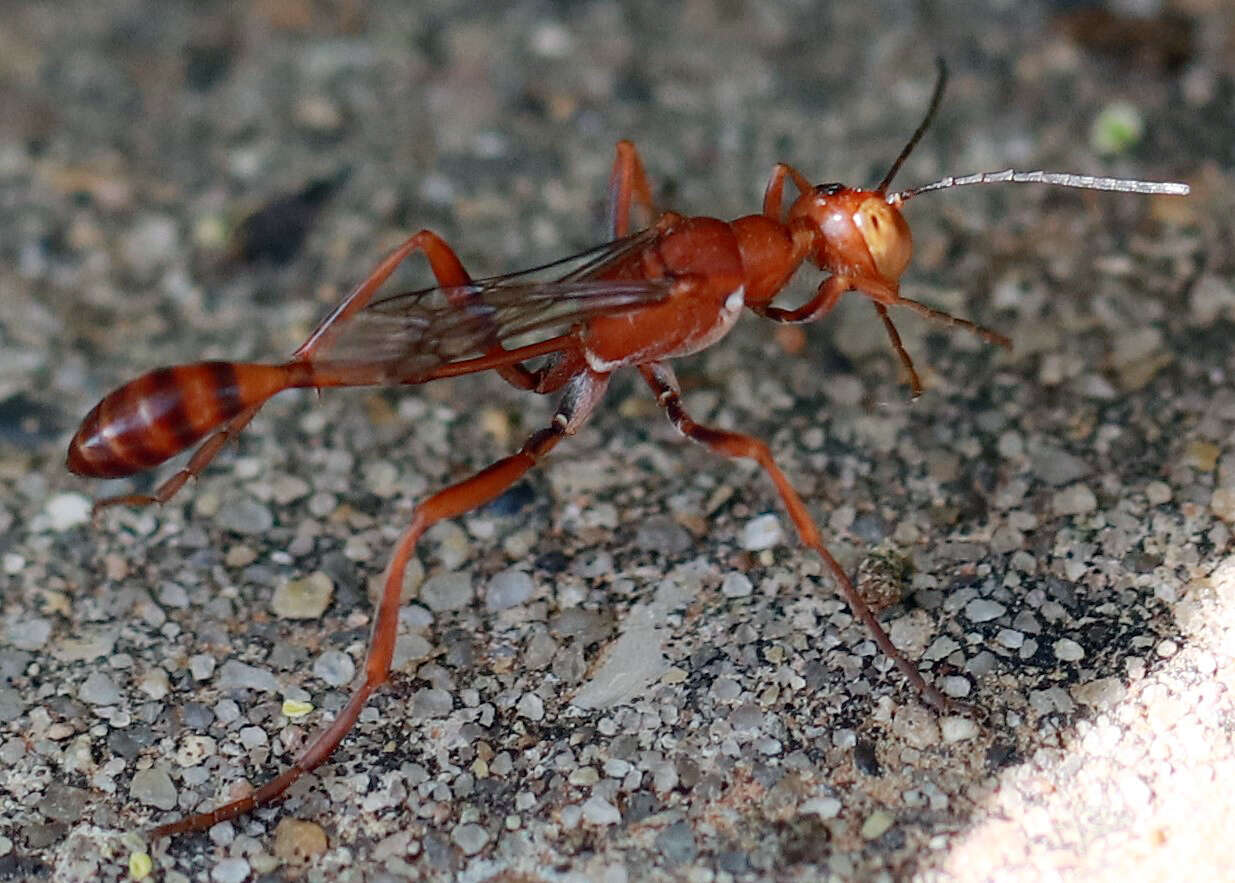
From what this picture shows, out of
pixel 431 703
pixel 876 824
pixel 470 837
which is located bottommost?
pixel 876 824

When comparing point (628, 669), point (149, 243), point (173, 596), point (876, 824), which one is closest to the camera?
point (876, 824)

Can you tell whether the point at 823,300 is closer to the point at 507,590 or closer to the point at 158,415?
the point at 507,590

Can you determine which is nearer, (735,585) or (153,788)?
(153,788)

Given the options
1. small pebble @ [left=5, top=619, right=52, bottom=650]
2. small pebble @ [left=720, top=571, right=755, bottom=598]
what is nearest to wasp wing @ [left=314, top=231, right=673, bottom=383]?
small pebble @ [left=720, top=571, right=755, bottom=598]

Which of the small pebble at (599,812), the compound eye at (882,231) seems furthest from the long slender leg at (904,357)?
the small pebble at (599,812)

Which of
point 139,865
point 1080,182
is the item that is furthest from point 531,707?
point 1080,182

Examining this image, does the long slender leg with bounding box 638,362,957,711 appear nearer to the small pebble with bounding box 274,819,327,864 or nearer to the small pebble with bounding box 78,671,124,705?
the small pebble with bounding box 274,819,327,864

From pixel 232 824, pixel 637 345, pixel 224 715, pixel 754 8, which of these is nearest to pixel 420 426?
pixel 637 345

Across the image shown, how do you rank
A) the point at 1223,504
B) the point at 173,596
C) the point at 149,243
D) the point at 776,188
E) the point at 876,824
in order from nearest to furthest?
1. the point at 876,824
2. the point at 1223,504
3. the point at 173,596
4. the point at 776,188
5. the point at 149,243
